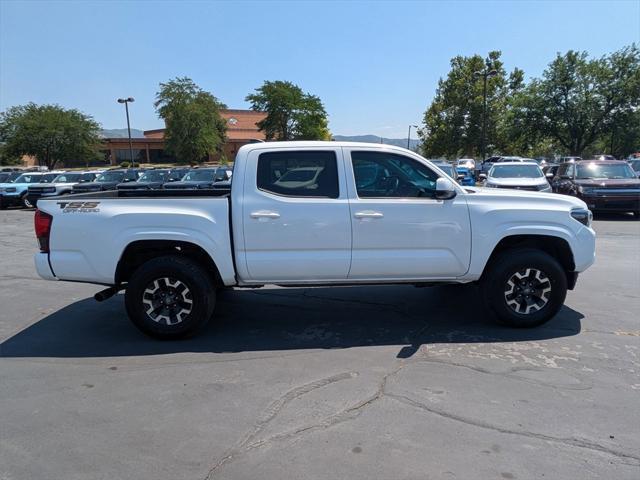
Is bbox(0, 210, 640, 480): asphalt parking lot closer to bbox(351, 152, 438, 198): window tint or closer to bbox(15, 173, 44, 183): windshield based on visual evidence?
bbox(351, 152, 438, 198): window tint

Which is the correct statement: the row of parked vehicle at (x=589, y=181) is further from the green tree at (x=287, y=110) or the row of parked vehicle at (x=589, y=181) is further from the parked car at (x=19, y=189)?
the green tree at (x=287, y=110)

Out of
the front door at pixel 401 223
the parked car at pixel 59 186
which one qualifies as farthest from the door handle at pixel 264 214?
the parked car at pixel 59 186

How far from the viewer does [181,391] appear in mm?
3922

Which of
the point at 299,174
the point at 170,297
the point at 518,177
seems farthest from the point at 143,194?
the point at 518,177

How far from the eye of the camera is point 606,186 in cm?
1471

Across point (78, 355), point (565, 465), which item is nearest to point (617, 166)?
point (565, 465)

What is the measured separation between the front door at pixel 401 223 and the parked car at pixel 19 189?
77.2 feet

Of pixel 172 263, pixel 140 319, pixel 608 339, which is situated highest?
pixel 172 263

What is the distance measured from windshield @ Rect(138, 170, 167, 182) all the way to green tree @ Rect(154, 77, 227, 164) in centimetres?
3329

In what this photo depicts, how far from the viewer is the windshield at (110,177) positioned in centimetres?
2369

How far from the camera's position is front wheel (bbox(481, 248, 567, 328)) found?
5.06 meters

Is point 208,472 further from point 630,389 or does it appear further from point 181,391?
point 630,389

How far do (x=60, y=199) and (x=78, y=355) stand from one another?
158 cm

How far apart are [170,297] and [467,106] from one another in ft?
177
